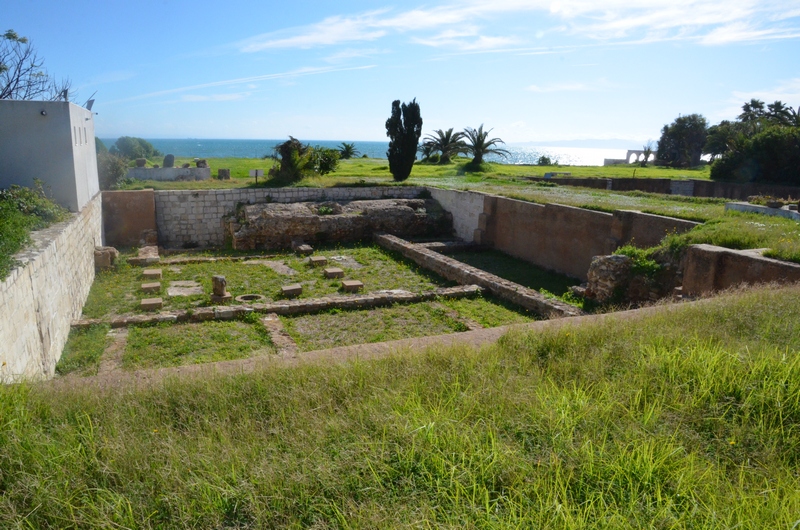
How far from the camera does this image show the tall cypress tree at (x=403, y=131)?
21797 millimetres

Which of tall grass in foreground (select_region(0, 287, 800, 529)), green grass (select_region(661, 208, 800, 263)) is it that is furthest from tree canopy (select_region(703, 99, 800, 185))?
tall grass in foreground (select_region(0, 287, 800, 529))

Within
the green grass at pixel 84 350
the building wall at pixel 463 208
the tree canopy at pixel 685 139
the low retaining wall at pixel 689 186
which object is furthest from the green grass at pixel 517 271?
the tree canopy at pixel 685 139

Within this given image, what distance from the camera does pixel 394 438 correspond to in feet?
10.5

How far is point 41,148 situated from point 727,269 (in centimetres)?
1205

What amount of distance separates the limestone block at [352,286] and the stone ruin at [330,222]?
222 inches

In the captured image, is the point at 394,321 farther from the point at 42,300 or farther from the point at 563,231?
the point at 563,231

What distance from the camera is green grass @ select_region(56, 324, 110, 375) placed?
693 centimetres

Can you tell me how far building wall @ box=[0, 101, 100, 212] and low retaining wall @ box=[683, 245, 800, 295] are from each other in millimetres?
11270

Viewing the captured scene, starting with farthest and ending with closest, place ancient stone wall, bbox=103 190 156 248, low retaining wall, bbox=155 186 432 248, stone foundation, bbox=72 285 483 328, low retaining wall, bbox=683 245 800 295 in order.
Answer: low retaining wall, bbox=155 186 432 248 < ancient stone wall, bbox=103 190 156 248 < stone foundation, bbox=72 285 483 328 < low retaining wall, bbox=683 245 800 295

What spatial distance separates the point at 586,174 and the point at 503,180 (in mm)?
8430

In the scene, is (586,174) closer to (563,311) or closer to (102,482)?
(563,311)

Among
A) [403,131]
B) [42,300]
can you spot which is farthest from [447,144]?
[42,300]

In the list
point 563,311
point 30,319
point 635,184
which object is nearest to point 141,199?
point 30,319

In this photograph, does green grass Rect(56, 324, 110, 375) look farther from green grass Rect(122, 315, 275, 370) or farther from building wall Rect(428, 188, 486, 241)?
building wall Rect(428, 188, 486, 241)
